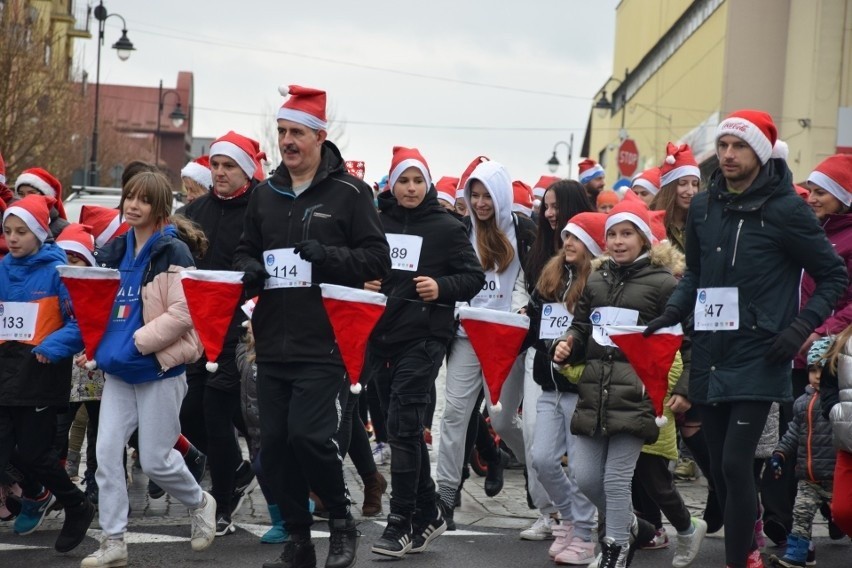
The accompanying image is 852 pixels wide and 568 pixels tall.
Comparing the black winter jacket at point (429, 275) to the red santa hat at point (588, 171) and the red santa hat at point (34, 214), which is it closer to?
the red santa hat at point (34, 214)

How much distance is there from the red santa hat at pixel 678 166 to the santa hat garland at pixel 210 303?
4.00 m

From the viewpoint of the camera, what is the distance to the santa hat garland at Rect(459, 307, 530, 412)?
7.79 m

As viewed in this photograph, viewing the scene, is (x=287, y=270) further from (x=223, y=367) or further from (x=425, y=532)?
(x=425, y=532)

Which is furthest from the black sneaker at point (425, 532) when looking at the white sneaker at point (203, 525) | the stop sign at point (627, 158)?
the stop sign at point (627, 158)

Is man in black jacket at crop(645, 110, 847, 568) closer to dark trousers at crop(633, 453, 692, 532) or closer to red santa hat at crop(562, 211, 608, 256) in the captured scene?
dark trousers at crop(633, 453, 692, 532)

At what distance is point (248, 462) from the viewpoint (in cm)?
877

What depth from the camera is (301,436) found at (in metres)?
6.42

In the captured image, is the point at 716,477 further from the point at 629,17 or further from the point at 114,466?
the point at 629,17

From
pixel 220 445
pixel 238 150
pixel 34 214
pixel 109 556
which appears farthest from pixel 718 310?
pixel 34 214

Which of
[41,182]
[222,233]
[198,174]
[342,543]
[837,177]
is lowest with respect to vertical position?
[342,543]

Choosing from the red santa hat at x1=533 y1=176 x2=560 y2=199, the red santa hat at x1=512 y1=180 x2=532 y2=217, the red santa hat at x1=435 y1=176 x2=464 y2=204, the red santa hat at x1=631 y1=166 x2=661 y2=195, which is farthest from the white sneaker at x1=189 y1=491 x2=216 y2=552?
the red santa hat at x1=533 y1=176 x2=560 y2=199

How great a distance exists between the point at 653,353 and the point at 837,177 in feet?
6.87

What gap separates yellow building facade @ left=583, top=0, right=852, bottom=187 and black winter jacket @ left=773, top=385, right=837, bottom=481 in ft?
77.4

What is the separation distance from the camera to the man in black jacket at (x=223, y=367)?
8.05 metres
